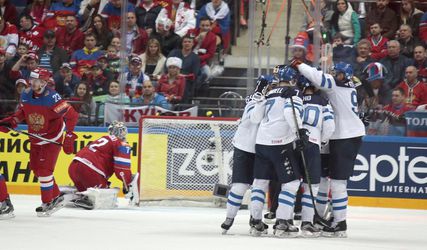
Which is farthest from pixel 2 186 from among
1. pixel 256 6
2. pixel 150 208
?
pixel 256 6

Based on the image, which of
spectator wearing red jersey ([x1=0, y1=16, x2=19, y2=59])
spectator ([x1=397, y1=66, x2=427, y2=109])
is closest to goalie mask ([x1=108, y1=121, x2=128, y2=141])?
spectator ([x1=397, y1=66, x2=427, y2=109])

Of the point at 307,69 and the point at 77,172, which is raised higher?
the point at 307,69

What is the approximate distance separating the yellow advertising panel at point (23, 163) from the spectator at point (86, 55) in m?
1.42

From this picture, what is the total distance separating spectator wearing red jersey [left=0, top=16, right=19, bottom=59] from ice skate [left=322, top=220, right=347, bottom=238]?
7.68 m

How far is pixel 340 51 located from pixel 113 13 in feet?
12.1

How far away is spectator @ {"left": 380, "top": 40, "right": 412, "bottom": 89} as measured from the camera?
49.8ft

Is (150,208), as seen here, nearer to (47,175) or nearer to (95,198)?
(95,198)

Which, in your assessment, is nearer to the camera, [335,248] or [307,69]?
[335,248]

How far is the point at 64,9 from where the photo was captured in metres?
18.1

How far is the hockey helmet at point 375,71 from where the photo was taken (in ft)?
49.8

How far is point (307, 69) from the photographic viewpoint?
10.6 meters

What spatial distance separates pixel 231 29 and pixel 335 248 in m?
7.52

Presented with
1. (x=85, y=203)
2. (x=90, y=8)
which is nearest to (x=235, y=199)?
(x=85, y=203)

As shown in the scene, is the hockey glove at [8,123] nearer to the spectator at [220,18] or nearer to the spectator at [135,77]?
the spectator at [135,77]
